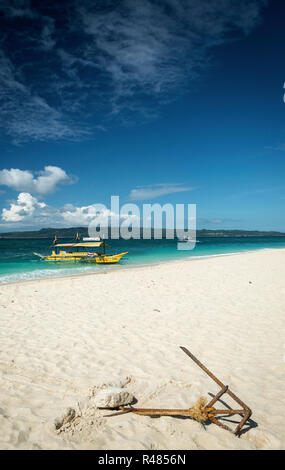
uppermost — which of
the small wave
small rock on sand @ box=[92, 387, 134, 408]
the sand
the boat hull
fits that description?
small rock on sand @ box=[92, 387, 134, 408]

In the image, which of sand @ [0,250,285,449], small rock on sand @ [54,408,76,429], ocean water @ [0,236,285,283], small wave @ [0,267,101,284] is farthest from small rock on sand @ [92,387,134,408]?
ocean water @ [0,236,285,283]

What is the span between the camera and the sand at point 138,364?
3160 millimetres

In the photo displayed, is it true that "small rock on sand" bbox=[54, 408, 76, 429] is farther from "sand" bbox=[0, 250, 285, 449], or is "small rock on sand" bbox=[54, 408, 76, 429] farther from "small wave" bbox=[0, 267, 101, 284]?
"small wave" bbox=[0, 267, 101, 284]

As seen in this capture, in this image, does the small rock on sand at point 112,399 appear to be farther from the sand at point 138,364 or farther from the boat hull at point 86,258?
the boat hull at point 86,258

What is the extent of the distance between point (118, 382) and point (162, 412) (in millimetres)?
1207

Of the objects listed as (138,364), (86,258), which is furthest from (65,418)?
(86,258)

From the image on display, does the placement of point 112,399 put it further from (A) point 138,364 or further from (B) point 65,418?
(A) point 138,364

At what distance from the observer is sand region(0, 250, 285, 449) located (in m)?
3.16

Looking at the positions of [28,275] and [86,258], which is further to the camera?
[86,258]

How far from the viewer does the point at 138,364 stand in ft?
16.7

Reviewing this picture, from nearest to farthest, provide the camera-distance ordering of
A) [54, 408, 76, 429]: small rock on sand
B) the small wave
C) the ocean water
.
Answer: [54, 408, 76, 429]: small rock on sand → the small wave → the ocean water
